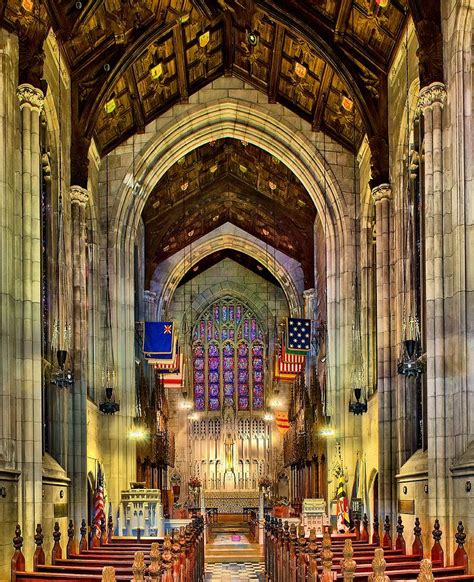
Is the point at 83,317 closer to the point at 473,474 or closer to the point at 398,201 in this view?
the point at 398,201

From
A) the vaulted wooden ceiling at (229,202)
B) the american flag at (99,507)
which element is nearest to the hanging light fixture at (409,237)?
the american flag at (99,507)

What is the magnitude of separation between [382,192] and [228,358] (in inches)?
1079

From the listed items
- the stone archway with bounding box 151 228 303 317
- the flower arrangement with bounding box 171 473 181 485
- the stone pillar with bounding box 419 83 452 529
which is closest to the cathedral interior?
the stone pillar with bounding box 419 83 452 529

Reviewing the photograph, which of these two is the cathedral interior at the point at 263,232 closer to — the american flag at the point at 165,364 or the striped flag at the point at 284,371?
the striped flag at the point at 284,371

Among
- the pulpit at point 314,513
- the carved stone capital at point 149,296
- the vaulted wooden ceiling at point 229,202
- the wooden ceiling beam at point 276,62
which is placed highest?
the wooden ceiling beam at point 276,62

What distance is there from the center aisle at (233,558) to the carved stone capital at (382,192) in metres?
9.24

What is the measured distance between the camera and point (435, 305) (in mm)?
16547

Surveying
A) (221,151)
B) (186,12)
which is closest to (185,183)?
(221,151)

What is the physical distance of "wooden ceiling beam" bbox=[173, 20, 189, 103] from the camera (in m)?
25.3

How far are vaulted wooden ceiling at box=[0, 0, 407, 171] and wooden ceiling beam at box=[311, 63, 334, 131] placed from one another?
38 mm

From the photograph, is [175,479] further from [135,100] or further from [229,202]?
[135,100]

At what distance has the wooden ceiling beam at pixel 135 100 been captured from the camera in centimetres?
2609

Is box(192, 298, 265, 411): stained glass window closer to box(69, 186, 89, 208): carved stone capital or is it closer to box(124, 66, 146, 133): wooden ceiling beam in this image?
box(124, 66, 146, 133): wooden ceiling beam

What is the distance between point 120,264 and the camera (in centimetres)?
2877
